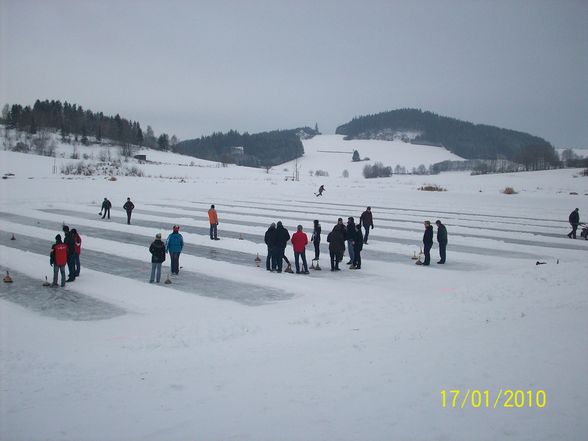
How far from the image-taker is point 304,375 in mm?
6223

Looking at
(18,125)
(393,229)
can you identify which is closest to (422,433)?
(393,229)

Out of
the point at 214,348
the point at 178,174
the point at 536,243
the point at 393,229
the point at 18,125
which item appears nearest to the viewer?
the point at 214,348

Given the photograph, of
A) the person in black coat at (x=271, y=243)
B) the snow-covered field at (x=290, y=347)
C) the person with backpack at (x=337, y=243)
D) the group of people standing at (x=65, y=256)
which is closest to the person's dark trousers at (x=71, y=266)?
the group of people standing at (x=65, y=256)

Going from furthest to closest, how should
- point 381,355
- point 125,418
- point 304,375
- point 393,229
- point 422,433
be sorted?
point 393,229
point 381,355
point 304,375
point 125,418
point 422,433

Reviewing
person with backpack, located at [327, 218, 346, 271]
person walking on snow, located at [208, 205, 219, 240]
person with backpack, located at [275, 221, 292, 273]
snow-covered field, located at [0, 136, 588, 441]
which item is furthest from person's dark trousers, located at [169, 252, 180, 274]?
person walking on snow, located at [208, 205, 219, 240]

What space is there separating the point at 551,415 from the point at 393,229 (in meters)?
19.4

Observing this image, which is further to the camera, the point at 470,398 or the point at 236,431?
the point at 470,398

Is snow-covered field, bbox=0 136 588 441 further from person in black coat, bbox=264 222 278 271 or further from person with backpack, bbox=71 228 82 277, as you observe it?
person in black coat, bbox=264 222 278 271

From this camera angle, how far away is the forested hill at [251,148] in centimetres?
16725

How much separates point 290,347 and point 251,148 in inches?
6728

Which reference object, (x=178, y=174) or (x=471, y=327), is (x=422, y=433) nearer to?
(x=471, y=327)

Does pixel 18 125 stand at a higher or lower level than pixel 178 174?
higher

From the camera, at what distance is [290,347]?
7.41 metres

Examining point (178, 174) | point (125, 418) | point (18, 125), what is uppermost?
Answer: point (18, 125)
